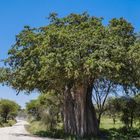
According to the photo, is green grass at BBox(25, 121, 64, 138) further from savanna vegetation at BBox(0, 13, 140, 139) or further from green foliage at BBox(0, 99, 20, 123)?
green foliage at BBox(0, 99, 20, 123)

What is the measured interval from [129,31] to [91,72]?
7.97 meters

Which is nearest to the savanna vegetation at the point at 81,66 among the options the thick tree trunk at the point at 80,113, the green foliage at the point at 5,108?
the thick tree trunk at the point at 80,113

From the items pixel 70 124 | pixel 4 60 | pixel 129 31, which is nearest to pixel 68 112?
pixel 70 124

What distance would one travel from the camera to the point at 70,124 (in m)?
39.9

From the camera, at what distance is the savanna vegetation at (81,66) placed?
1190 inches

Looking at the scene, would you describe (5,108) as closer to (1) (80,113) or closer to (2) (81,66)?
(1) (80,113)

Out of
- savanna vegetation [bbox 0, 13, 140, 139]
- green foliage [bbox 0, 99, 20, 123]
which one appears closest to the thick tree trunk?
savanna vegetation [bbox 0, 13, 140, 139]

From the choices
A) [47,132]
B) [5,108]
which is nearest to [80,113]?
[47,132]

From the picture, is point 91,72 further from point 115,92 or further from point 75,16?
point 115,92

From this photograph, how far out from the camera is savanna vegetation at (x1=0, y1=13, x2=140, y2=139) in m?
30.2

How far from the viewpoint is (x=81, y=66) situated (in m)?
30.0

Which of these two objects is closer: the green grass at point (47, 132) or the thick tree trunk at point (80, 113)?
the thick tree trunk at point (80, 113)

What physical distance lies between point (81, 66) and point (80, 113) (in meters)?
8.29

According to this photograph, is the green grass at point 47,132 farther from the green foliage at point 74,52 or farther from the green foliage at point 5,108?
the green foliage at point 5,108
